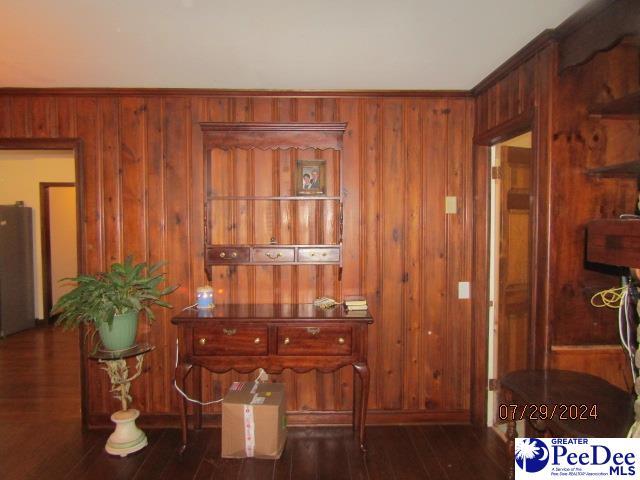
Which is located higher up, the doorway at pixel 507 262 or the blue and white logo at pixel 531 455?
the doorway at pixel 507 262

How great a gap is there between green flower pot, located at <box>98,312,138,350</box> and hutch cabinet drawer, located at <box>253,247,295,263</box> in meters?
0.89

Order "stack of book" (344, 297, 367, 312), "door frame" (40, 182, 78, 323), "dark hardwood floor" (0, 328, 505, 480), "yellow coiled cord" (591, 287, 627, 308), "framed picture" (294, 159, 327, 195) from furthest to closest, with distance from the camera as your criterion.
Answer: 1. "door frame" (40, 182, 78, 323)
2. "framed picture" (294, 159, 327, 195)
3. "stack of book" (344, 297, 367, 312)
4. "dark hardwood floor" (0, 328, 505, 480)
5. "yellow coiled cord" (591, 287, 627, 308)

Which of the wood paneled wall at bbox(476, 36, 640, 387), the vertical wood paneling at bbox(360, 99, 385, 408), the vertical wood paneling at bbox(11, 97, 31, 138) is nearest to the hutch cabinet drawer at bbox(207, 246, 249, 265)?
the vertical wood paneling at bbox(360, 99, 385, 408)

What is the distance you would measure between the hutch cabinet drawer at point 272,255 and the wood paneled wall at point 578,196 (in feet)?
5.15

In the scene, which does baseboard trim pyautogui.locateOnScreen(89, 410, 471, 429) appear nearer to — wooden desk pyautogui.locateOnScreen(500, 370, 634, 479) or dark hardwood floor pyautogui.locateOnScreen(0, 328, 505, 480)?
dark hardwood floor pyautogui.locateOnScreen(0, 328, 505, 480)

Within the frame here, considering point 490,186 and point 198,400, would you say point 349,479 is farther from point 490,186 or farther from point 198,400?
point 490,186

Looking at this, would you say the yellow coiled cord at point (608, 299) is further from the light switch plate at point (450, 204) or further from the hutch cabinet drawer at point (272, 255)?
the hutch cabinet drawer at point (272, 255)

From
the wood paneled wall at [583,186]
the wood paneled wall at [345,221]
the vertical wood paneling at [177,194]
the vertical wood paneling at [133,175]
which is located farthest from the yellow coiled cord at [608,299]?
the vertical wood paneling at [133,175]

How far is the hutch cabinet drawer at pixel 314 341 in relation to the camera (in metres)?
2.61

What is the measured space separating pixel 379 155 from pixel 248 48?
1206mm

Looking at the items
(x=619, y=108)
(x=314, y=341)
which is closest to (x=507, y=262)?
(x=619, y=108)

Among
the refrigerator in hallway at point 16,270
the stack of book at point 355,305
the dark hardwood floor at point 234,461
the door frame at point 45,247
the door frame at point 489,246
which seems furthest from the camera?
the door frame at point 45,247

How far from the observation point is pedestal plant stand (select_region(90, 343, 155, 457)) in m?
2.60

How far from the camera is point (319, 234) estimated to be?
302 cm
